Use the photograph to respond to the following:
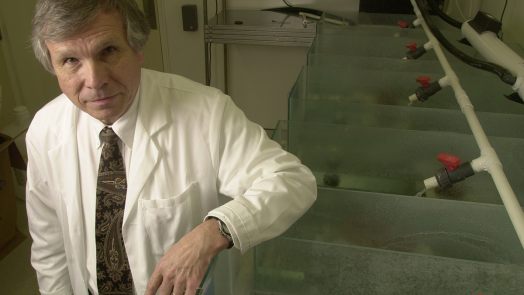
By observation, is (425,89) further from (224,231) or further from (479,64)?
(224,231)

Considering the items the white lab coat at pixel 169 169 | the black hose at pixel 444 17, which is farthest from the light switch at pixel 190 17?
the white lab coat at pixel 169 169

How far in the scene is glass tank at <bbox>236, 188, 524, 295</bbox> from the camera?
2.50 ft

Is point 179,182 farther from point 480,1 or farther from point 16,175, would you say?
point 480,1

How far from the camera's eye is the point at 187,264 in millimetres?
718

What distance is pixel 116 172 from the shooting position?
3.20 ft

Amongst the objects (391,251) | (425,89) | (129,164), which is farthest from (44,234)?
(425,89)

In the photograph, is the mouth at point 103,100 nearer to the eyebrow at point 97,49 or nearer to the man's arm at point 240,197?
the eyebrow at point 97,49

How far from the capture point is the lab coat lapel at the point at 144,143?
3.07 ft

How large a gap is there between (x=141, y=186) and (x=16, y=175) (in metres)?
1.75

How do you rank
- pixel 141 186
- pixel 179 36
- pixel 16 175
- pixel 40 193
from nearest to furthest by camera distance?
pixel 141 186
pixel 40 193
pixel 16 175
pixel 179 36

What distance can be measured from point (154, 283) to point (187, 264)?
72 mm

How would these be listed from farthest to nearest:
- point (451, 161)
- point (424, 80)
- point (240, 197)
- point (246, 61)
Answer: point (246, 61) < point (424, 80) < point (451, 161) < point (240, 197)

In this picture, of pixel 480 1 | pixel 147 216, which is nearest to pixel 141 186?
pixel 147 216

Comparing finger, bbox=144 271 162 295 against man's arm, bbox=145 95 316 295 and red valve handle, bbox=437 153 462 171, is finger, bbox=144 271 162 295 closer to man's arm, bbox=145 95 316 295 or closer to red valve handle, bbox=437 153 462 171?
man's arm, bbox=145 95 316 295
